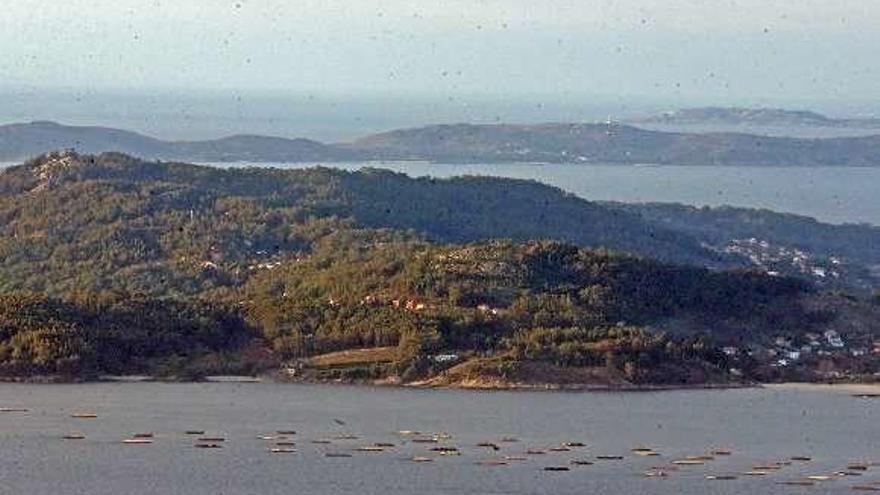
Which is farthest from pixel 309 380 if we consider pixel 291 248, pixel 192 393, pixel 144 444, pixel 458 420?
pixel 291 248

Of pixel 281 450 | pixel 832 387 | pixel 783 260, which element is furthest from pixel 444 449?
pixel 783 260

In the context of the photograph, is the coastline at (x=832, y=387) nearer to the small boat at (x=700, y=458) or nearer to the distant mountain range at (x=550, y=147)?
the small boat at (x=700, y=458)

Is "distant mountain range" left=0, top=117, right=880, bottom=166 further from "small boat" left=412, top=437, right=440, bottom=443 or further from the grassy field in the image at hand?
"small boat" left=412, top=437, right=440, bottom=443

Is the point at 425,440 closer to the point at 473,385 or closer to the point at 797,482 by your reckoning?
the point at 797,482

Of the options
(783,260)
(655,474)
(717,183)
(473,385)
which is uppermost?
(655,474)

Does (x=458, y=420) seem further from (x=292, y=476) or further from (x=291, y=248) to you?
(x=291, y=248)

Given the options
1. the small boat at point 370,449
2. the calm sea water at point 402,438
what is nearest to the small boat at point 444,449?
the calm sea water at point 402,438
